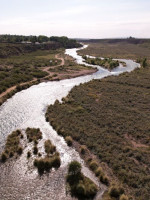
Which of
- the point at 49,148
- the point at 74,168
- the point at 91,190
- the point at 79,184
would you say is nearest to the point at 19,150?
the point at 49,148

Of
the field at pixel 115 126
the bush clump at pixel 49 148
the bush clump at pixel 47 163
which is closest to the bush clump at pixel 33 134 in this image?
the bush clump at pixel 49 148

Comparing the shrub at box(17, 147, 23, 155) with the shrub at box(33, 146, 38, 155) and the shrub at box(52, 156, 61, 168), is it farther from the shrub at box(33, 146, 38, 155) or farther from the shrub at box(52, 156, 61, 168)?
the shrub at box(52, 156, 61, 168)

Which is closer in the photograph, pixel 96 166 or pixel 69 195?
pixel 69 195

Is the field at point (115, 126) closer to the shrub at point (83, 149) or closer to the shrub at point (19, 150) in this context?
the shrub at point (83, 149)

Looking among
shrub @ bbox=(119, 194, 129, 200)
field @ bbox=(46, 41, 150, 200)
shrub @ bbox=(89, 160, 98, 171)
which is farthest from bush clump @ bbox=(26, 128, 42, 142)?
shrub @ bbox=(119, 194, 129, 200)

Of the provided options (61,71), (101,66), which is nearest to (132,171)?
(61,71)

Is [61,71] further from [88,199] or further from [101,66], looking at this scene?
[88,199]

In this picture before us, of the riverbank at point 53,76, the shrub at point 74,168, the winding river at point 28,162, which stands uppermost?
the riverbank at point 53,76
